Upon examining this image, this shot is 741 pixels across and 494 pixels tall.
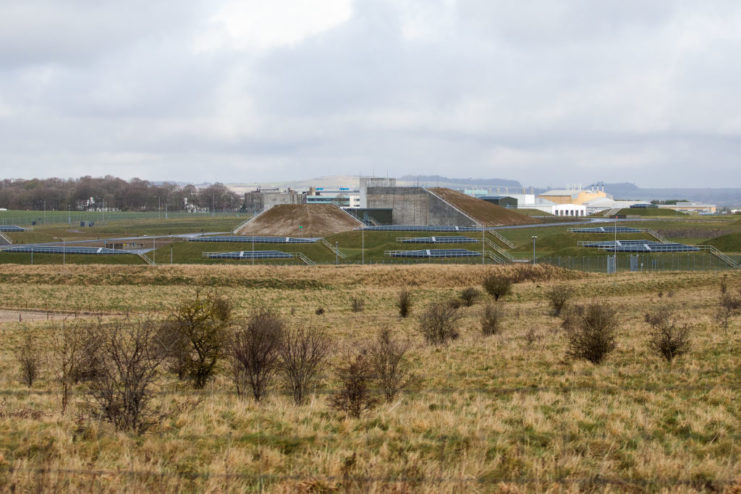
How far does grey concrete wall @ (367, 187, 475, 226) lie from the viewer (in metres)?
125

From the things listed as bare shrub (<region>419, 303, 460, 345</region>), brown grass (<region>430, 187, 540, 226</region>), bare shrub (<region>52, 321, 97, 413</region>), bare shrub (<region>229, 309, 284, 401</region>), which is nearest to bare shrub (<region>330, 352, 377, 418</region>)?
bare shrub (<region>229, 309, 284, 401</region>)

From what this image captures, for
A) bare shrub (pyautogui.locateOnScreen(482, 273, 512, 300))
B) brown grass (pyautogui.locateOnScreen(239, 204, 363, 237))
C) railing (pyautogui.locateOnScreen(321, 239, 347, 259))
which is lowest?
bare shrub (pyautogui.locateOnScreen(482, 273, 512, 300))

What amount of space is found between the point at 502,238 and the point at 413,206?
34.8m

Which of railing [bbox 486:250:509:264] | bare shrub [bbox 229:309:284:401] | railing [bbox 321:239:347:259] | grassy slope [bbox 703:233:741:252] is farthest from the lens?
railing [bbox 321:239:347:259]

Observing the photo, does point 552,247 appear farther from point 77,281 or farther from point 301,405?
point 301,405

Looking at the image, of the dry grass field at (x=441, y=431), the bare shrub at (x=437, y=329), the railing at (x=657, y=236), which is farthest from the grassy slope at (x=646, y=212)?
the dry grass field at (x=441, y=431)

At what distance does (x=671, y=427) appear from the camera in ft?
36.7

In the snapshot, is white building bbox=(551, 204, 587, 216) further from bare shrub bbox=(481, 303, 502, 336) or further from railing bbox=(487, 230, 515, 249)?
bare shrub bbox=(481, 303, 502, 336)

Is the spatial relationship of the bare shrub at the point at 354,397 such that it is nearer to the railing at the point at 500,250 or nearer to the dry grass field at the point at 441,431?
the dry grass field at the point at 441,431

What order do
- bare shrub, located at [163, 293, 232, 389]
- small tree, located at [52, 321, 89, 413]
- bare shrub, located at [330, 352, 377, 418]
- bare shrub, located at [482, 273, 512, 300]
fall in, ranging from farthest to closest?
bare shrub, located at [482, 273, 512, 300] < bare shrub, located at [163, 293, 232, 389] < small tree, located at [52, 321, 89, 413] < bare shrub, located at [330, 352, 377, 418]

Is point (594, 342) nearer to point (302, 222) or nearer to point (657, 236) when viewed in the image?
point (657, 236)

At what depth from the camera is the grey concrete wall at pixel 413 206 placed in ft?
411

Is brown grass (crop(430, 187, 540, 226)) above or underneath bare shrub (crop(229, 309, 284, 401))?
above

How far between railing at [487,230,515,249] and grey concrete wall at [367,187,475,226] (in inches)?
781
